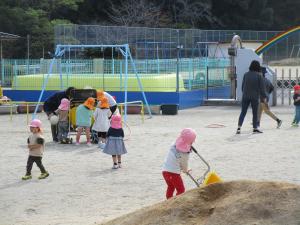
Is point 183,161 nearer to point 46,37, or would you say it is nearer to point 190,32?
point 190,32

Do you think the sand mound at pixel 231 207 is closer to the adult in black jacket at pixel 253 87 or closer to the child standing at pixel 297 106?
the adult in black jacket at pixel 253 87

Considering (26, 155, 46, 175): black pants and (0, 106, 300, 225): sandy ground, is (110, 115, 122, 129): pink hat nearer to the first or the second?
(0, 106, 300, 225): sandy ground

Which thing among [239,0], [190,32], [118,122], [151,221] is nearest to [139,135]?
[118,122]

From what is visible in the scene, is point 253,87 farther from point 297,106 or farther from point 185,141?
point 185,141

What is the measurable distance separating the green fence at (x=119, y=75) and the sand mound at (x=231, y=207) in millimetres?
18929

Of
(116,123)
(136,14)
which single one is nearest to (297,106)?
(116,123)

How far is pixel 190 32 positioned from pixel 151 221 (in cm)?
4268

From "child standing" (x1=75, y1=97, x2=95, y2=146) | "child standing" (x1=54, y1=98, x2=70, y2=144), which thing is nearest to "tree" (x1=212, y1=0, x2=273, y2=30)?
"child standing" (x1=54, y1=98, x2=70, y2=144)

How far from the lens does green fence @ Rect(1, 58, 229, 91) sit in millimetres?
27625

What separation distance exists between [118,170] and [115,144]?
0.57m

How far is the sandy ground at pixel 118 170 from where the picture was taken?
9.55 meters

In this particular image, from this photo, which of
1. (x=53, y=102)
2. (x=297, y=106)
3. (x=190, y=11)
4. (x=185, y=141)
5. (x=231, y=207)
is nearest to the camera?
(x=231, y=207)

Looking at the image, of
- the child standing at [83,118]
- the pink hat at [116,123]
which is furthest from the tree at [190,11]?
the pink hat at [116,123]

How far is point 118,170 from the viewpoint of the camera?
12.7 m
